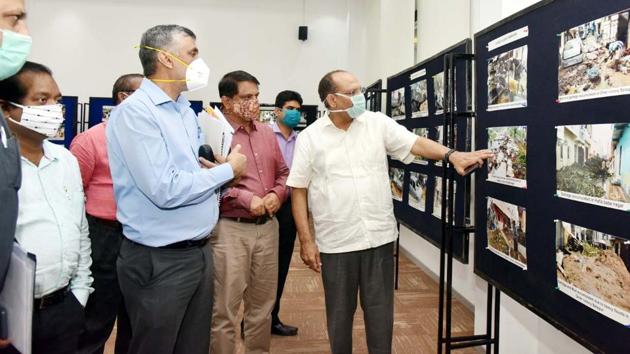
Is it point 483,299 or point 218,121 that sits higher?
point 218,121

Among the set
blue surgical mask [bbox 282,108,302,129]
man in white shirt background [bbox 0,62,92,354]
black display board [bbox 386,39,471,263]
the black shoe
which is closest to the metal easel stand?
black display board [bbox 386,39,471,263]

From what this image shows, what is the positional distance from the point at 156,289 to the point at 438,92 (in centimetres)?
216

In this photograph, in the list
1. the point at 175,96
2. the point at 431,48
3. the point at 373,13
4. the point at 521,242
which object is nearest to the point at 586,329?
the point at 521,242

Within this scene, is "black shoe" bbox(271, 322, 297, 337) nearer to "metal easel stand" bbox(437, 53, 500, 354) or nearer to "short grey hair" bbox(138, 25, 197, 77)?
"metal easel stand" bbox(437, 53, 500, 354)

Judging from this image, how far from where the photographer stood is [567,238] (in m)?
1.34

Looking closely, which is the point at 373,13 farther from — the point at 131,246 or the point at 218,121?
the point at 131,246

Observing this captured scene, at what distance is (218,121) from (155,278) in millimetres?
678

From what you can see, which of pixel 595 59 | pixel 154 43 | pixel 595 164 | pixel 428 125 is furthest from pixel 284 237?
pixel 595 59

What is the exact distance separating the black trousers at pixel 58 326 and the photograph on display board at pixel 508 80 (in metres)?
1.78

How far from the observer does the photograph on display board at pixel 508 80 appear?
1.56 meters

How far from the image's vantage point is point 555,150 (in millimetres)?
1394

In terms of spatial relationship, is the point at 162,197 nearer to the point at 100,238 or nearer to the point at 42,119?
the point at 42,119

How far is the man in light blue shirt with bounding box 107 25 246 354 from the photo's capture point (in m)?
1.40

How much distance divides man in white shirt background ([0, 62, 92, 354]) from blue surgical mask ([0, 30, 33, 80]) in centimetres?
33
